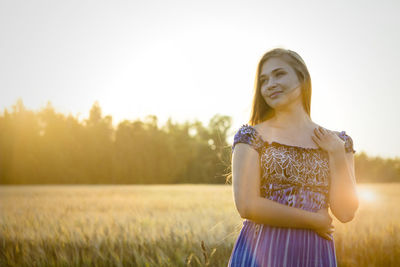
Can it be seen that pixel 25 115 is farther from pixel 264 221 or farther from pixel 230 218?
pixel 264 221

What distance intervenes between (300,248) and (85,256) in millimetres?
2213

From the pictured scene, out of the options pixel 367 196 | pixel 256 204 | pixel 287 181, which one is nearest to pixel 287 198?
pixel 287 181

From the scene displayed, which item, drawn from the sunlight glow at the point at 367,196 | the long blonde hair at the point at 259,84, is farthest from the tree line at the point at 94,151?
the long blonde hair at the point at 259,84

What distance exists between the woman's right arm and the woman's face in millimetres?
292

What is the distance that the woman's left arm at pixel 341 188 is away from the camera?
1.64m

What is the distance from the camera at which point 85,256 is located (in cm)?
310

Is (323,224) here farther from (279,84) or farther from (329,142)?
(279,84)

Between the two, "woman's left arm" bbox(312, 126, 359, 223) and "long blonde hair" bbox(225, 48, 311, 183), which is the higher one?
"long blonde hair" bbox(225, 48, 311, 183)

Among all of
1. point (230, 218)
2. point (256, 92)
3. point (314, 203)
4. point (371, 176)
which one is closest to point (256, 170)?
point (314, 203)

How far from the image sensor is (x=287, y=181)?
1607 millimetres

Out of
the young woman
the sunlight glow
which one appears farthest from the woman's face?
the sunlight glow

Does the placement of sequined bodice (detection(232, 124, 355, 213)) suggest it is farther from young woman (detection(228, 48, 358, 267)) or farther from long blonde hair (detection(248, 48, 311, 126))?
long blonde hair (detection(248, 48, 311, 126))

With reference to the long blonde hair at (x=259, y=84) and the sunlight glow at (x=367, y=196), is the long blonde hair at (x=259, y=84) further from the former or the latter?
the sunlight glow at (x=367, y=196)

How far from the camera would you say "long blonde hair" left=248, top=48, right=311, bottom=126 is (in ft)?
5.59
